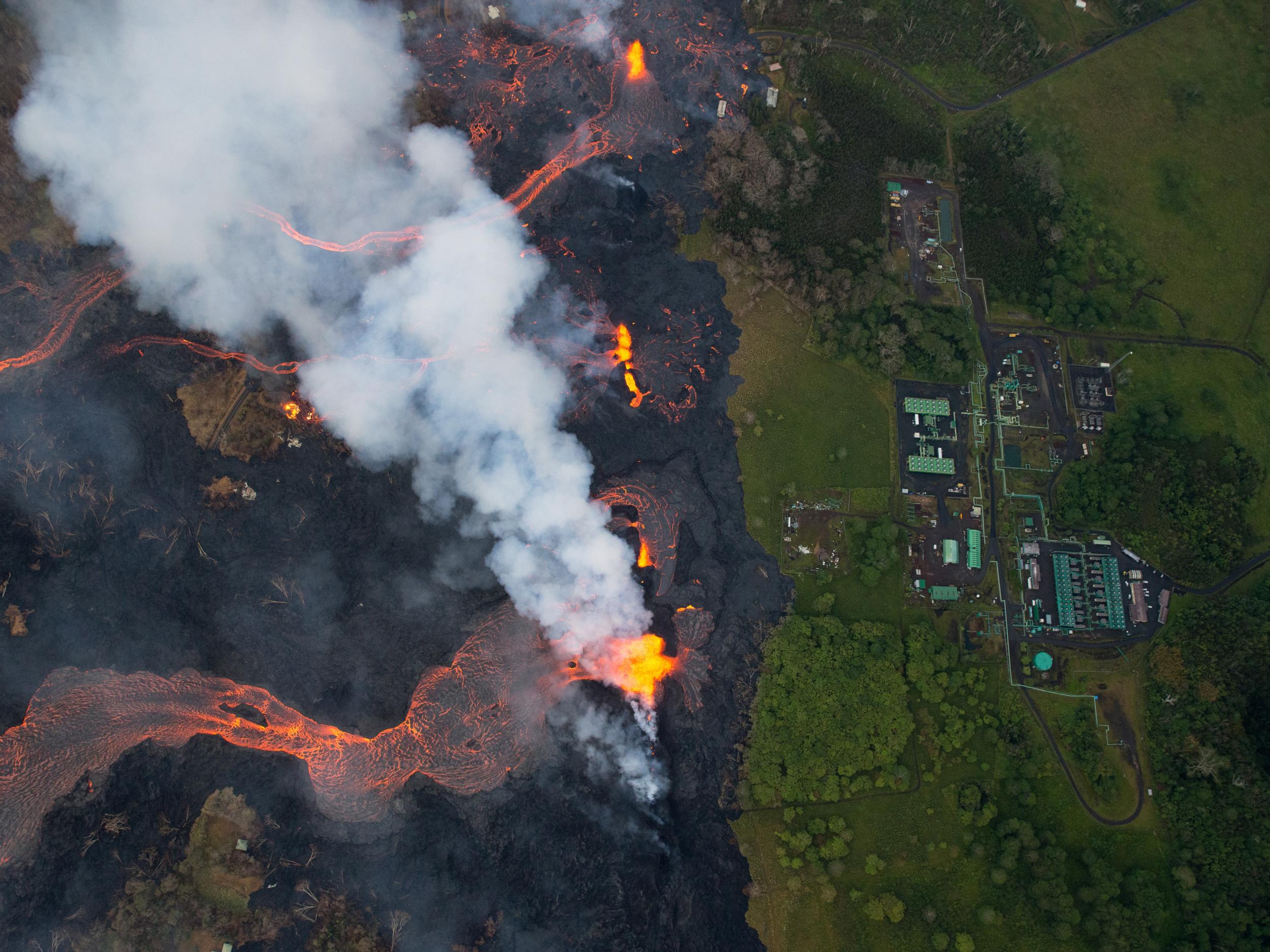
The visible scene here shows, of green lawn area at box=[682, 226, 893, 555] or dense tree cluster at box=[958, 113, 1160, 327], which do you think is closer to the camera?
green lawn area at box=[682, 226, 893, 555]

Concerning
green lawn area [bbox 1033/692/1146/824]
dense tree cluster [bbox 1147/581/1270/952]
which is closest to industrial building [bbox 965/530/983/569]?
green lawn area [bbox 1033/692/1146/824]

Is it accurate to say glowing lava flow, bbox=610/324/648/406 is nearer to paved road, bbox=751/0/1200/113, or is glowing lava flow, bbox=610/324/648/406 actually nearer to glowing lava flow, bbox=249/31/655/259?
glowing lava flow, bbox=249/31/655/259

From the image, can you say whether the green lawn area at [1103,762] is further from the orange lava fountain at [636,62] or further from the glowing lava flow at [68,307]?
the glowing lava flow at [68,307]

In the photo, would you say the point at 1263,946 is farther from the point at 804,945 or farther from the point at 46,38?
the point at 46,38

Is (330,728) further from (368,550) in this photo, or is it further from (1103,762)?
(1103,762)

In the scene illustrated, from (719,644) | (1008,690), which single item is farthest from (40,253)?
(1008,690)

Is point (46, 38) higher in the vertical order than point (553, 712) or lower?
higher

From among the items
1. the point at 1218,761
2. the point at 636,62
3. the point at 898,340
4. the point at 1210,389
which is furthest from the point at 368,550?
the point at 1210,389
